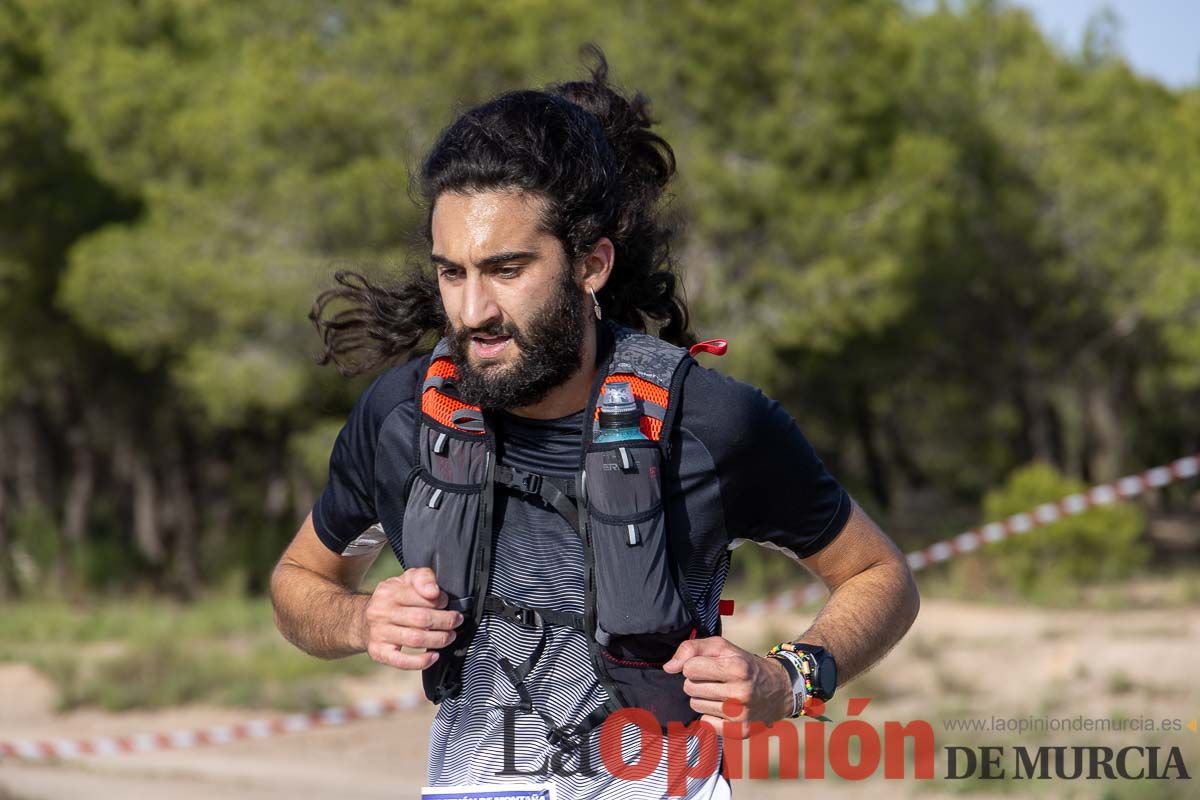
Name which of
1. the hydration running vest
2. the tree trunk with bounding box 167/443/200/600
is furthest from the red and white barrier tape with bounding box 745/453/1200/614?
the hydration running vest

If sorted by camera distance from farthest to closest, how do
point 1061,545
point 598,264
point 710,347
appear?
1. point 1061,545
2. point 710,347
3. point 598,264

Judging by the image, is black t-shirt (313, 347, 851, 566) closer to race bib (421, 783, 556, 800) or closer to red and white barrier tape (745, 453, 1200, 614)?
race bib (421, 783, 556, 800)

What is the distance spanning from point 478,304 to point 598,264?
0.92ft

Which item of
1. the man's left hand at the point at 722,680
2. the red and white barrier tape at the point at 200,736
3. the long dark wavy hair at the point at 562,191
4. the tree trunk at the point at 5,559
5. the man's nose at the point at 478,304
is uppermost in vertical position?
the tree trunk at the point at 5,559

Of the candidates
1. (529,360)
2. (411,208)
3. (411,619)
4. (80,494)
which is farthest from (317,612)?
(80,494)

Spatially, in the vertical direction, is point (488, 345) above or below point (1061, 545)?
below

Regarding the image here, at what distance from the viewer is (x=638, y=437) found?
7.67ft

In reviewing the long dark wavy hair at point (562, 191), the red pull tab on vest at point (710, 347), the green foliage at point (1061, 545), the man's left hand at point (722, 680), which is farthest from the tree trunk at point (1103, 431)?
the man's left hand at point (722, 680)

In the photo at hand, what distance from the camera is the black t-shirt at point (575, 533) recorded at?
242cm

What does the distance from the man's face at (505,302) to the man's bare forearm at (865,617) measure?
62cm

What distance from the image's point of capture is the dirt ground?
8.49 meters

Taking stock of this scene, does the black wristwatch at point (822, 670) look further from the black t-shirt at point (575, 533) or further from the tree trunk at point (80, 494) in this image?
the tree trunk at point (80, 494)

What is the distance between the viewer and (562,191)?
2453mm

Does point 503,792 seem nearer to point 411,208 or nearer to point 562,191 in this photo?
point 562,191
